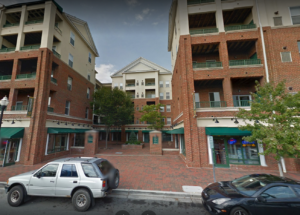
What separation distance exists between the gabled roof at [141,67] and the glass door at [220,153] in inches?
994

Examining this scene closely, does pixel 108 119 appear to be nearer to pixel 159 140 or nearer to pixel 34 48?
pixel 159 140

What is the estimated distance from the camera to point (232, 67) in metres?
12.1

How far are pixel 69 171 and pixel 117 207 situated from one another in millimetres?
2508

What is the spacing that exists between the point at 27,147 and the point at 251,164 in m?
20.0

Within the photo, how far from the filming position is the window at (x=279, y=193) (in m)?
4.29

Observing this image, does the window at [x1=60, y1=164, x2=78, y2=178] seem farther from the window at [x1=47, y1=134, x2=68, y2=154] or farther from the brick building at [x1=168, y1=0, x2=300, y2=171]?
the window at [x1=47, y1=134, x2=68, y2=154]

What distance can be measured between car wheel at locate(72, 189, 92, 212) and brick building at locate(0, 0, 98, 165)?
10.7 m

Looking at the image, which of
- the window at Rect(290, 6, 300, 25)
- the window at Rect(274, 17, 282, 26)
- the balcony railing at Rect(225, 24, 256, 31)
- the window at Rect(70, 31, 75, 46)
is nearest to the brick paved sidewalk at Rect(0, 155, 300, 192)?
the balcony railing at Rect(225, 24, 256, 31)

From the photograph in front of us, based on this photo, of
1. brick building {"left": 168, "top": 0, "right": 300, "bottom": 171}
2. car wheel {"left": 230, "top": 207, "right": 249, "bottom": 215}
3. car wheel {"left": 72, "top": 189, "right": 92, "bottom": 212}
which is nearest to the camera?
car wheel {"left": 230, "top": 207, "right": 249, "bottom": 215}

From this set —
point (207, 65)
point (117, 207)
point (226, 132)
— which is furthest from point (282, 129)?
point (117, 207)

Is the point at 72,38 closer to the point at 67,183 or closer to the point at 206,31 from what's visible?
the point at 206,31

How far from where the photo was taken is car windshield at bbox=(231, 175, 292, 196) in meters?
4.66

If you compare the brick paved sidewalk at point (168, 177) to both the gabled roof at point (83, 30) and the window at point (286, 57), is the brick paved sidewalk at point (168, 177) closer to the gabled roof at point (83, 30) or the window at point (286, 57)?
the window at point (286, 57)

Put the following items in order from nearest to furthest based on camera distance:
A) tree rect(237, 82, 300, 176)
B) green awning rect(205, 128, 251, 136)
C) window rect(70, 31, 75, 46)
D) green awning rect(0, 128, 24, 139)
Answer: tree rect(237, 82, 300, 176)
green awning rect(205, 128, 251, 136)
green awning rect(0, 128, 24, 139)
window rect(70, 31, 75, 46)
